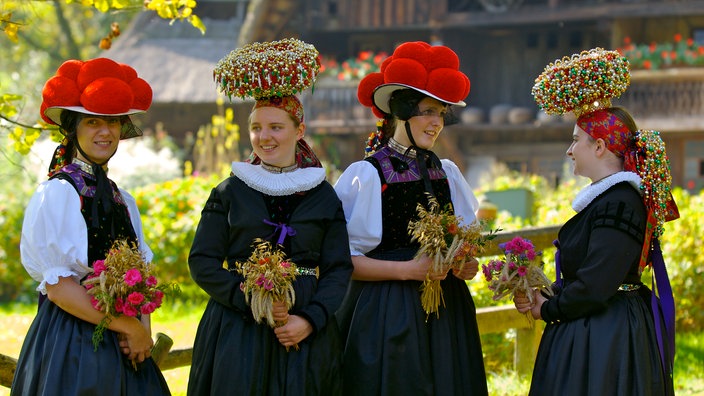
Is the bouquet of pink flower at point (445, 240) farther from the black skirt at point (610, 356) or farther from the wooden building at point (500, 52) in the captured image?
the wooden building at point (500, 52)

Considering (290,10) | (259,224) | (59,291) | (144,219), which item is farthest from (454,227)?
(290,10)

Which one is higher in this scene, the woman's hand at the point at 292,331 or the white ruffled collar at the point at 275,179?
the white ruffled collar at the point at 275,179

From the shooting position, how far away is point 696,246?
8258 millimetres

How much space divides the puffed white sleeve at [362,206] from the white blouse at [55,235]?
1124 mm

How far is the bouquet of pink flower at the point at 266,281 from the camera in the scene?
345 centimetres

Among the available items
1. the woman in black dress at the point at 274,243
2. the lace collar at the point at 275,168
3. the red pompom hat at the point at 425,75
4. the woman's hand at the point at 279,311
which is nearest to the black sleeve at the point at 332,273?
the woman in black dress at the point at 274,243

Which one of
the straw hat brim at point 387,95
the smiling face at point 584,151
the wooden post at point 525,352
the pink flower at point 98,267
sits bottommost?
the wooden post at point 525,352

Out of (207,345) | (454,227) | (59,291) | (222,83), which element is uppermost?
(222,83)

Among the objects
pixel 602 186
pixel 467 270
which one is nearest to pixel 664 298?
pixel 602 186

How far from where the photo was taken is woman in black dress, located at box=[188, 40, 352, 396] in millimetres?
3656

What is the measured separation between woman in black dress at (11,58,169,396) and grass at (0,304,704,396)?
4.94ft

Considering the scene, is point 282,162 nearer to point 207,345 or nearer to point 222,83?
point 222,83

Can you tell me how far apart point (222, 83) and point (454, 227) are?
1137 mm

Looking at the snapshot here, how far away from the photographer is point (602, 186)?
3811 millimetres
